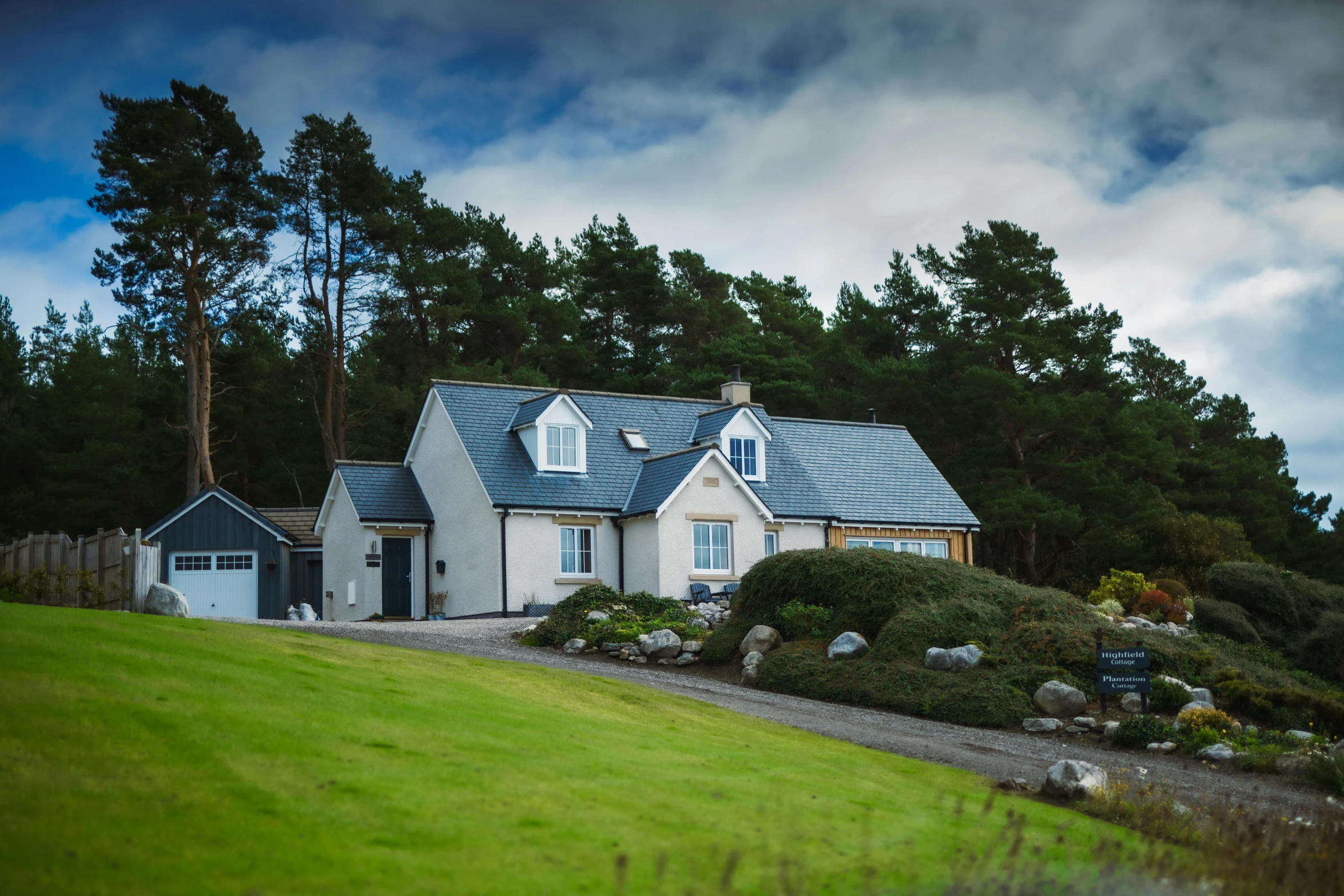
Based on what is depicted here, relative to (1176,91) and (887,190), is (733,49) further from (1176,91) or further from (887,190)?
(1176,91)

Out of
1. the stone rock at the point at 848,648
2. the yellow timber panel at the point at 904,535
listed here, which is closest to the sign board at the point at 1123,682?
the stone rock at the point at 848,648

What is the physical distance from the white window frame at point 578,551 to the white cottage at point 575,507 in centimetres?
4

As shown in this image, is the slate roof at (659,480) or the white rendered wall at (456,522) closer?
the white rendered wall at (456,522)

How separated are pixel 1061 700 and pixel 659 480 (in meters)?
15.6

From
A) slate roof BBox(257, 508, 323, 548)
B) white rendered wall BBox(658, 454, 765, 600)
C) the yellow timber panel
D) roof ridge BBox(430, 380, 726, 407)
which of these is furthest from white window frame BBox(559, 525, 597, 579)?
slate roof BBox(257, 508, 323, 548)

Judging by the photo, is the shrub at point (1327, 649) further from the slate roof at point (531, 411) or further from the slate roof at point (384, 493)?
the slate roof at point (384, 493)

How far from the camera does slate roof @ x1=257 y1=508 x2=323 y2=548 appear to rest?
3534cm

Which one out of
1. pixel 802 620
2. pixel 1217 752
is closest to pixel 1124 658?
pixel 1217 752

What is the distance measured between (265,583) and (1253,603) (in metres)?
28.1

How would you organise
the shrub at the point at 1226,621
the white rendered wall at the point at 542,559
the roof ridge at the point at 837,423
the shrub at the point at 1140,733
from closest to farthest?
the shrub at the point at 1140,733 < the shrub at the point at 1226,621 < the white rendered wall at the point at 542,559 < the roof ridge at the point at 837,423

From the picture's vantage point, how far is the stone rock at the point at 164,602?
64.7 feet

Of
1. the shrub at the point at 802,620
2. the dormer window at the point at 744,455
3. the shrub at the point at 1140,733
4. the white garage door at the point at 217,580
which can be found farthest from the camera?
the white garage door at the point at 217,580

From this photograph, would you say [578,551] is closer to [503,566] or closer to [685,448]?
[503,566]

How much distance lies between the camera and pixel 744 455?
110 ft
